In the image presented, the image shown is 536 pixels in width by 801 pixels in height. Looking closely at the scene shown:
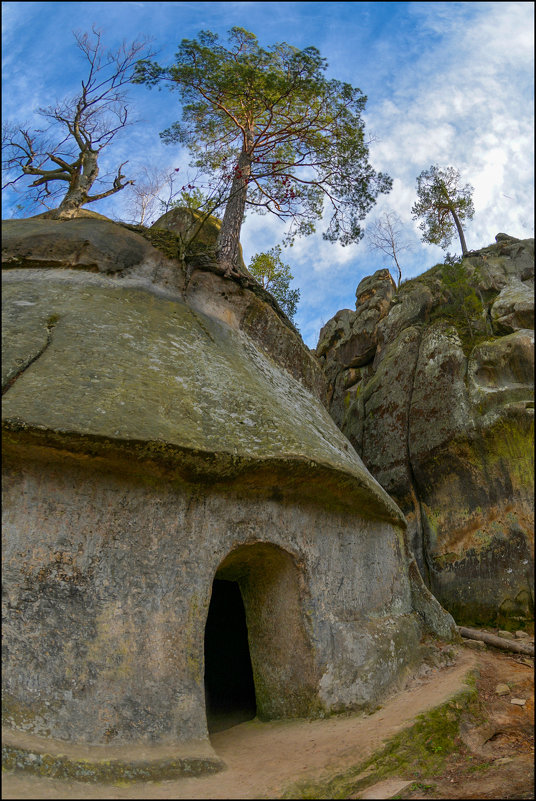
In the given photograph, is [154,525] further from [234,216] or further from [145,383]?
[234,216]

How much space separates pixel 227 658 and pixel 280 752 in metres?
4.38

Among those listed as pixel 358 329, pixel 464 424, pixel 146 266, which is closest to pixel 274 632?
pixel 146 266

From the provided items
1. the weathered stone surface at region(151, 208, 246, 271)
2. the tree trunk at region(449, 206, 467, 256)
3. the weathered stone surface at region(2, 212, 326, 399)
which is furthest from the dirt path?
the tree trunk at region(449, 206, 467, 256)

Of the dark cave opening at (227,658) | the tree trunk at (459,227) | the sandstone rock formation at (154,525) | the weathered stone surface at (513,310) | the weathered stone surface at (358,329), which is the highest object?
the tree trunk at (459,227)

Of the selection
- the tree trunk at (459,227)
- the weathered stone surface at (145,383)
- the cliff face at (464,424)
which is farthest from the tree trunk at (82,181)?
the tree trunk at (459,227)

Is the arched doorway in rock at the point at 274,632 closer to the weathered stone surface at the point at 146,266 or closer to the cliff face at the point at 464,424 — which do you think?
the weathered stone surface at the point at 146,266

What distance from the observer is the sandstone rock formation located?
199 inches

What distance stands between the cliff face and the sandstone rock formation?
220 cm

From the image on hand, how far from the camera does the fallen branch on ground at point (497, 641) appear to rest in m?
8.52

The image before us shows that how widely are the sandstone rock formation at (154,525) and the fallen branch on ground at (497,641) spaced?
0.86 meters

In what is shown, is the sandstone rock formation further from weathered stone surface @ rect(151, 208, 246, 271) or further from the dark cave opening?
weathered stone surface @ rect(151, 208, 246, 271)

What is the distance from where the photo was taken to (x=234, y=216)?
38.3ft

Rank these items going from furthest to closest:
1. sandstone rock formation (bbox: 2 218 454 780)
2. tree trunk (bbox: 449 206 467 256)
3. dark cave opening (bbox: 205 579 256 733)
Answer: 1. tree trunk (bbox: 449 206 467 256)
2. dark cave opening (bbox: 205 579 256 733)
3. sandstone rock formation (bbox: 2 218 454 780)

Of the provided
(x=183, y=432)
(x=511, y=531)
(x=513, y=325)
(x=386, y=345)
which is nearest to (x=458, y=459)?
(x=511, y=531)
